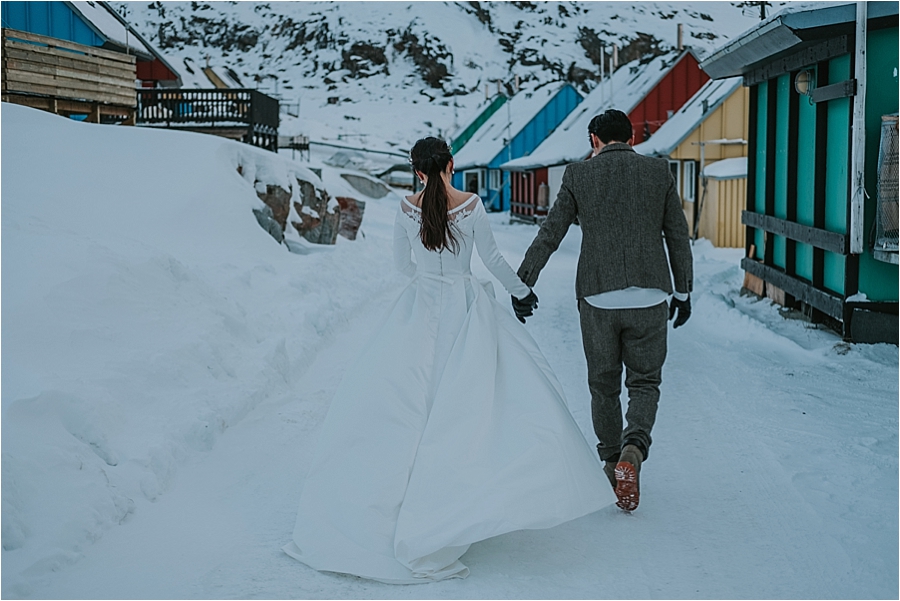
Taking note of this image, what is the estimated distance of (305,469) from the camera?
16.4 ft

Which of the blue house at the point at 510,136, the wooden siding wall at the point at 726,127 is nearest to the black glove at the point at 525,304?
the wooden siding wall at the point at 726,127

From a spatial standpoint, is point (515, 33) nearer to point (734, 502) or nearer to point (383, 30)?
point (383, 30)

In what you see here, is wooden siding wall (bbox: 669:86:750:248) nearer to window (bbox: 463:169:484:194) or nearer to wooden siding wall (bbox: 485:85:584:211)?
wooden siding wall (bbox: 485:85:584:211)

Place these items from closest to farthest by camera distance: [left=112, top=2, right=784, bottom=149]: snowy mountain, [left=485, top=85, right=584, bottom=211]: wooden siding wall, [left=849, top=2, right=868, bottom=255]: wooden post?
[left=849, top=2, right=868, bottom=255]: wooden post < [left=485, top=85, right=584, bottom=211]: wooden siding wall < [left=112, top=2, right=784, bottom=149]: snowy mountain

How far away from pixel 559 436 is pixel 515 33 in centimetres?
10013

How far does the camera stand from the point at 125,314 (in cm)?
625

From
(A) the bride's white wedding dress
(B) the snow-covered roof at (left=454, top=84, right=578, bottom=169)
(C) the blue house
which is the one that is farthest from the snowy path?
(B) the snow-covered roof at (left=454, top=84, right=578, bottom=169)

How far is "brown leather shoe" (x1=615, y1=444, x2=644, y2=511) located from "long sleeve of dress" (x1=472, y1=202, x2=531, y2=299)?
908mm

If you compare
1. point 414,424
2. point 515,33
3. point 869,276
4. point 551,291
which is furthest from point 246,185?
point 515,33

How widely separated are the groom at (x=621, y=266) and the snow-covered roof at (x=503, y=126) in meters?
32.7

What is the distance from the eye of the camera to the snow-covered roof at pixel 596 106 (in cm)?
2684

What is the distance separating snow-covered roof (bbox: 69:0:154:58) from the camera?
833 inches

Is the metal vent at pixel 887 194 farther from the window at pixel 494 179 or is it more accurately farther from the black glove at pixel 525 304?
the window at pixel 494 179

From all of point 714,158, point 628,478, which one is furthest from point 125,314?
point 714,158
